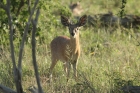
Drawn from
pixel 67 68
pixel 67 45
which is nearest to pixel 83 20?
pixel 67 45

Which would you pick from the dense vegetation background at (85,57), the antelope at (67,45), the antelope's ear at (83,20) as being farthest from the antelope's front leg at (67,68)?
the antelope's ear at (83,20)

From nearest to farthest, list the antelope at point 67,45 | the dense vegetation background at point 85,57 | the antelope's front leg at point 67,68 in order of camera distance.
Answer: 1. the dense vegetation background at point 85,57
2. the antelope's front leg at point 67,68
3. the antelope at point 67,45

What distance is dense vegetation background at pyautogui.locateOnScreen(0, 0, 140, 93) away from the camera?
584cm

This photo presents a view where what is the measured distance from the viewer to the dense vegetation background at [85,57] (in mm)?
5840

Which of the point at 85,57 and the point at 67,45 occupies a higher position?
the point at 67,45

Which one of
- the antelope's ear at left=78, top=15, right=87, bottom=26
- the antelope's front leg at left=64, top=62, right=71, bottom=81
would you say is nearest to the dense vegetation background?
the antelope's front leg at left=64, top=62, right=71, bottom=81

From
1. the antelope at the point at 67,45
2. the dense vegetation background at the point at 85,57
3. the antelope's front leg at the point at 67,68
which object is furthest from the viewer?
the antelope at the point at 67,45

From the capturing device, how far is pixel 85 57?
7.93 metres

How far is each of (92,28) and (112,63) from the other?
375cm

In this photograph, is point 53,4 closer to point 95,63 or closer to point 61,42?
point 61,42

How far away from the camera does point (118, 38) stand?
9945 millimetres

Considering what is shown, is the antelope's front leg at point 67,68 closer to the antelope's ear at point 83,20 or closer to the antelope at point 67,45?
the antelope at point 67,45

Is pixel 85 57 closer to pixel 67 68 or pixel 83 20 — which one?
pixel 83 20

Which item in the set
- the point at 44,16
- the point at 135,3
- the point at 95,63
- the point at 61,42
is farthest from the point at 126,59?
the point at 135,3
